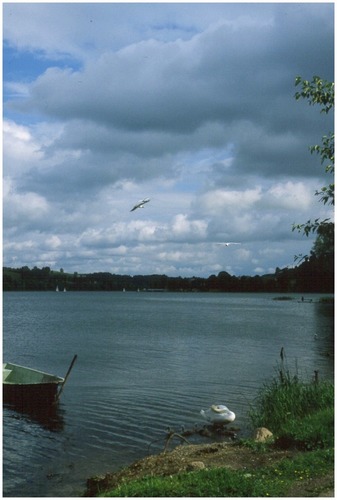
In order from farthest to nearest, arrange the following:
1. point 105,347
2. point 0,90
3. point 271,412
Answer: point 105,347 → point 271,412 → point 0,90

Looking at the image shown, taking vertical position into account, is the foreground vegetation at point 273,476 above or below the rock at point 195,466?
above

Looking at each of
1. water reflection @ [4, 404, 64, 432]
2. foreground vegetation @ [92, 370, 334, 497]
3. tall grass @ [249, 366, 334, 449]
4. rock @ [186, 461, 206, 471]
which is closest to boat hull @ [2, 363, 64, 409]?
water reflection @ [4, 404, 64, 432]

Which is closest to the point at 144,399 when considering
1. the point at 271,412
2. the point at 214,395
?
the point at 214,395

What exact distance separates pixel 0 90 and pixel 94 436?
14568mm

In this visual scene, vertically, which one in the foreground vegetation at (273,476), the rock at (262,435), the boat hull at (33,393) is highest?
the foreground vegetation at (273,476)

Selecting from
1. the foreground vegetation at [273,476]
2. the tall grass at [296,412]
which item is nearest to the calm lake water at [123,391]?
the tall grass at [296,412]

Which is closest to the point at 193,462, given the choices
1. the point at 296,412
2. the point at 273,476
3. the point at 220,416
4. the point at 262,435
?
the point at 273,476

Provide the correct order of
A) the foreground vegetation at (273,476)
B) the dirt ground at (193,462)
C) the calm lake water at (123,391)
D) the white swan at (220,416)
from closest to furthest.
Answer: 1. the foreground vegetation at (273,476)
2. the dirt ground at (193,462)
3. the calm lake water at (123,391)
4. the white swan at (220,416)

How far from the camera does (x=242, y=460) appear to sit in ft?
43.9

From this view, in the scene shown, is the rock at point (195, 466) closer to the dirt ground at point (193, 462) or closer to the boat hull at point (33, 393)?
the dirt ground at point (193, 462)

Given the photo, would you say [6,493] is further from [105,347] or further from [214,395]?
[105,347]

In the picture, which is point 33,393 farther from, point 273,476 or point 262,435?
point 273,476

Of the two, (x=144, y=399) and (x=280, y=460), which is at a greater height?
(x=280, y=460)

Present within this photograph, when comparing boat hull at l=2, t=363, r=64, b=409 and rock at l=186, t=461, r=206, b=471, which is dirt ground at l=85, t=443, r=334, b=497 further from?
boat hull at l=2, t=363, r=64, b=409
